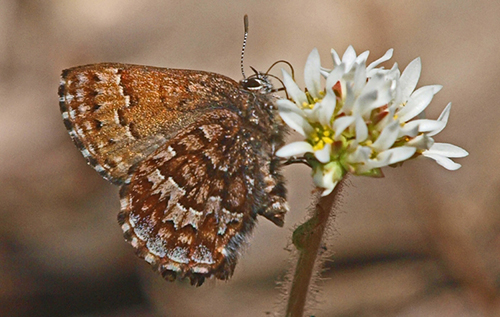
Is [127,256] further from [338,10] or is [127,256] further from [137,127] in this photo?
[338,10]

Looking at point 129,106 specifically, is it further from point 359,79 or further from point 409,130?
point 409,130

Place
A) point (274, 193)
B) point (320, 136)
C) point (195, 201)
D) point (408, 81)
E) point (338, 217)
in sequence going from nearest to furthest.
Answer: point (320, 136), point (408, 81), point (274, 193), point (195, 201), point (338, 217)

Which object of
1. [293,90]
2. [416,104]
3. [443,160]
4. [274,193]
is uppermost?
[416,104]

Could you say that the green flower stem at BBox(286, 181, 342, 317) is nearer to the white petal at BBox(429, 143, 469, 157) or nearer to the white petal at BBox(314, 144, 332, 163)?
the white petal at BBox(314, 144, 332, 163)

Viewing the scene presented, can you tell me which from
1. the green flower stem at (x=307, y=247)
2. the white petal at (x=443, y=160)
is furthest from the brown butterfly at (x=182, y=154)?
the white petal at (x=443, y=160)

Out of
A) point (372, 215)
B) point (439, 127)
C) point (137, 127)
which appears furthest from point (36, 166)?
point (439, 127)

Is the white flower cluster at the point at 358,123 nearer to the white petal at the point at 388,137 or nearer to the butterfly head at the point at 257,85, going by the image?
A: the white petal at the point at 388,137

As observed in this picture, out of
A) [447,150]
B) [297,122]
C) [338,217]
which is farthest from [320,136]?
[338,217]
